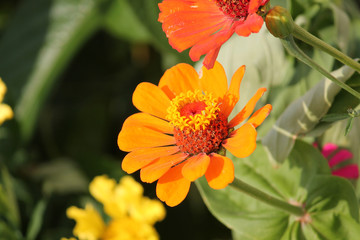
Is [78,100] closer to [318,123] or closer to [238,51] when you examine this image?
[238,51]

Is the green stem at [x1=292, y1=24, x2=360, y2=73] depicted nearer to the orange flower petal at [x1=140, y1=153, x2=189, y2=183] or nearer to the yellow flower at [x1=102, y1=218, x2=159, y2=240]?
the orange flower petal at [x1=140, y1=153, x2=189, y2=183]

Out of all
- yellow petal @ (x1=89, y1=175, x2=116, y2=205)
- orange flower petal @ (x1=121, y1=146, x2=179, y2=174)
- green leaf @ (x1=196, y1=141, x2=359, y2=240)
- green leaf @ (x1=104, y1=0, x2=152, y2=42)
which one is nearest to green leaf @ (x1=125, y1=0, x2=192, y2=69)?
green leaf @ (x1=104, y1=0, x2=152, y2=42)

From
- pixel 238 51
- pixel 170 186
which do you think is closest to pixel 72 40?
pixel 238 51

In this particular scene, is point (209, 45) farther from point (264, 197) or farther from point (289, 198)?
point (289, 198)

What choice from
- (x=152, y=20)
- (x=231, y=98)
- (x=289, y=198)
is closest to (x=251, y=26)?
(x=231, y=98)

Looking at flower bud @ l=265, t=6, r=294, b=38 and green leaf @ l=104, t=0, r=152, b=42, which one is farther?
green leaf @ l=104, t=0, r=152, b=42

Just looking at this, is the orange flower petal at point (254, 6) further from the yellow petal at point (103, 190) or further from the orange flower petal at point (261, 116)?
the yellow petal at point (103, 190)

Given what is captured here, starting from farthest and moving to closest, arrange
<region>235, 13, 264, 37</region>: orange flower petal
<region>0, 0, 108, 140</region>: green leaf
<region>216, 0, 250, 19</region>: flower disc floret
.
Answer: <region>0, 0, 108, 140</region>: green leaf → <region>216, 0, 250, 19</region>: flower disc floret → <region>235, 13, 264, 37</region>: orange flower petal
